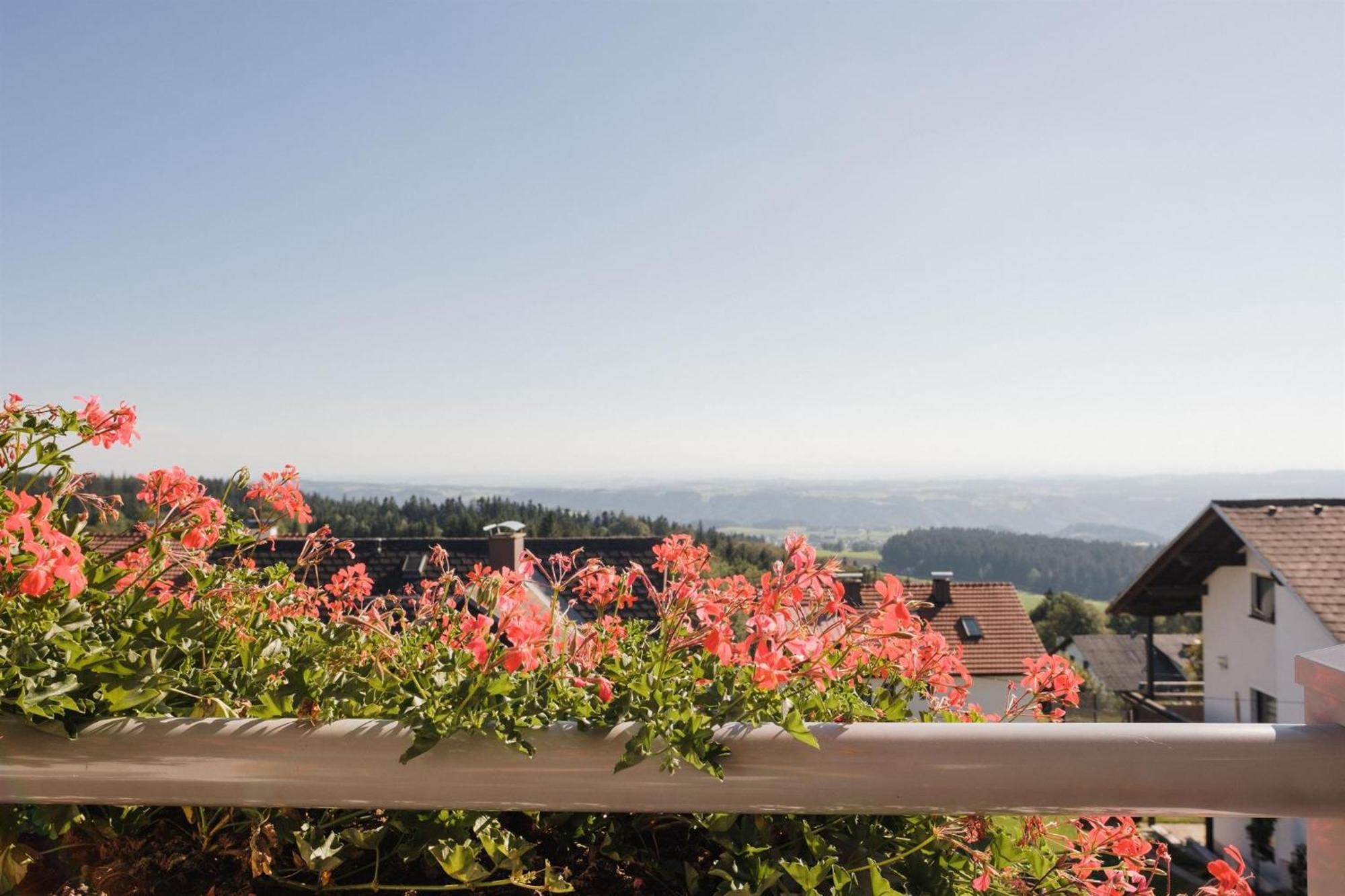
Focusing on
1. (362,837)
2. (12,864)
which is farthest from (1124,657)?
(12,864)

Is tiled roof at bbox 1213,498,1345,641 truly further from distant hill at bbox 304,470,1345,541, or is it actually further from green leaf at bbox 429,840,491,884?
distant hill at bbox 304,470,1345,541

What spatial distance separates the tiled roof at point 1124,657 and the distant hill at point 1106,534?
23842mm

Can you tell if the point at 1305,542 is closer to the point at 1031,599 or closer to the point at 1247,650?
the point at 1247,650

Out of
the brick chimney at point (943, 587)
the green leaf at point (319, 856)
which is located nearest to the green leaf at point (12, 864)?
the green leaf at point (319, 856)

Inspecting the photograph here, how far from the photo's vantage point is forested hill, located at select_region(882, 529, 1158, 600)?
149 feet

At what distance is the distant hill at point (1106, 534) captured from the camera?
59.8 meters

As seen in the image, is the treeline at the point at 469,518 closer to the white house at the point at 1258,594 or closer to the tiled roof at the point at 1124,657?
the white house at the point at 1258,594

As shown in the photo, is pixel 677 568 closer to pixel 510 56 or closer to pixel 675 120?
pixel 510 56

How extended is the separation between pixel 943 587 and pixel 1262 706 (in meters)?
7.28

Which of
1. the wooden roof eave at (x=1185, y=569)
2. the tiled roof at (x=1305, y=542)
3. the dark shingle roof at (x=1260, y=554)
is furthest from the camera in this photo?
the wooden roof eave at (x=1185, y=569)

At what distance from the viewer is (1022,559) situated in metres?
48.2

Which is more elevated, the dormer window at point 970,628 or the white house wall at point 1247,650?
the white house wall at point 1247,650

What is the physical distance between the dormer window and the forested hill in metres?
27.8

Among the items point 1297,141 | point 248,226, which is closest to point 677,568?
point 248,226
